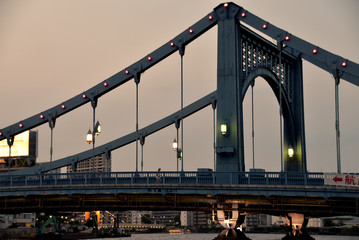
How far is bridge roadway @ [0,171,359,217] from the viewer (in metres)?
61.6

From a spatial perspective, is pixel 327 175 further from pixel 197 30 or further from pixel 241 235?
pixel 197 30

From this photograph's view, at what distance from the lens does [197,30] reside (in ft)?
251

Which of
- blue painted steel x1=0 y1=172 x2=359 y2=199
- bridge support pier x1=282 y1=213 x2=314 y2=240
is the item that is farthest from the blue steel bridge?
bridge support pier x1=282 y1=213 x2=314 y2=240

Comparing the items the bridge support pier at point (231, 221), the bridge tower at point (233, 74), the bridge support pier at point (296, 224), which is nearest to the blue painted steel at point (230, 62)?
the bridge tower at point (233, 74)

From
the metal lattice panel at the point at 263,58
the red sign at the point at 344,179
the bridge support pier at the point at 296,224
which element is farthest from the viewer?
the bridge support pier at the point at 296,224

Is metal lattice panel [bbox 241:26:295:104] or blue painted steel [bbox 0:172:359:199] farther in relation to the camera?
metal lattice panel [bbox 241:26:295:104]

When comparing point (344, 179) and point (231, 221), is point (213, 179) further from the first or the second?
point (344, 179)

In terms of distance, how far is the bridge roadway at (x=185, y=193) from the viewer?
61.6 m

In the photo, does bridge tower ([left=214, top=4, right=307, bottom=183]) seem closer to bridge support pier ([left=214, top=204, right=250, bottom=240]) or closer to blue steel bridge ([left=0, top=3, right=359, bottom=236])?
blue steel bridge ([left=0, top=3, right=359, bottom=236])

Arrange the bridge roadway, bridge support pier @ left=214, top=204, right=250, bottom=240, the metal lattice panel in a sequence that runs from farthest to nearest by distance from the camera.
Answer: the metal lattice panel < bridge support pier @ left=214, top=204, right=250, bottom=240 < the bridge roadway

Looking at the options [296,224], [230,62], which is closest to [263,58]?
[230,62]

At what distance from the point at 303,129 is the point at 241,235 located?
2814cm

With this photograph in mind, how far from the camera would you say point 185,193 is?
2566 inches

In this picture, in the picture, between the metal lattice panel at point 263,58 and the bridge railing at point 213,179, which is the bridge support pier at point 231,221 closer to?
the bridge railing at point 213,179
